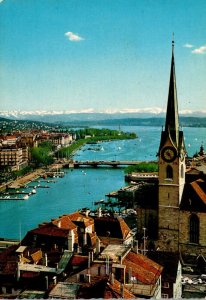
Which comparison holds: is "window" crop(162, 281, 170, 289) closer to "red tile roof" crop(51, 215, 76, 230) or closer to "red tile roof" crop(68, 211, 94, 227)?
"red tile roof" crop(51, 215, 76, 230)

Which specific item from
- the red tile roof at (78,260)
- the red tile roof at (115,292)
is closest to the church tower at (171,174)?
the red tile roof at (78,260)

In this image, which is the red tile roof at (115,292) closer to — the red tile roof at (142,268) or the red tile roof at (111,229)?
the red tile roof at (142,268)

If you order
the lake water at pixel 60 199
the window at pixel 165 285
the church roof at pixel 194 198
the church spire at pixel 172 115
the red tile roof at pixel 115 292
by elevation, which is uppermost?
the church spire at pixel 172 115

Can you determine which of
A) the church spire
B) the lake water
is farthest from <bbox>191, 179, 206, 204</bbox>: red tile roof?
the lake water

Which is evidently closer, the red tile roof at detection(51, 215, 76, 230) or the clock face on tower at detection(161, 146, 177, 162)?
the red tile roof at detection(51, 215, 76, 230)

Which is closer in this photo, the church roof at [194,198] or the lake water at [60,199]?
the church roof at [194,198]

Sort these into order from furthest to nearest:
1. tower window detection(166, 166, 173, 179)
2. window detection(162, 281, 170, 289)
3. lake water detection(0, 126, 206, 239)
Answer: lake water detection(0, 126, 206, 239) < tower window detection(166, 166, 173, 179) < window detection(162, 281, 170, 289)

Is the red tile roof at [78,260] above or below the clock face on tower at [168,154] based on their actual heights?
below

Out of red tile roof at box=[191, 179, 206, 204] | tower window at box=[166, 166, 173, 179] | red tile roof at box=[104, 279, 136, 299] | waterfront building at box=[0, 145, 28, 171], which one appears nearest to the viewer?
red tile roof at box=[104, 279, 136, 299]
